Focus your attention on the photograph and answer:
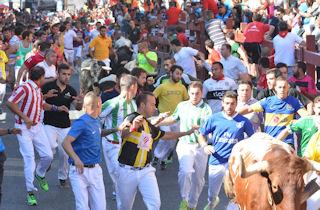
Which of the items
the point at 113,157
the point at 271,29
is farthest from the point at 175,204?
the point at 271,29

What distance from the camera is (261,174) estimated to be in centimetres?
955

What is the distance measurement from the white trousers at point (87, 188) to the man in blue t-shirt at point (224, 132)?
4.88 ft

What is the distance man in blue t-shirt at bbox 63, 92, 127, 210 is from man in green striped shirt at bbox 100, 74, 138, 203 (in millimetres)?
1428

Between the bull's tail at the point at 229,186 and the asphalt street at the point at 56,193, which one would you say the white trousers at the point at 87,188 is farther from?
the asphalt street at the point at 56,193

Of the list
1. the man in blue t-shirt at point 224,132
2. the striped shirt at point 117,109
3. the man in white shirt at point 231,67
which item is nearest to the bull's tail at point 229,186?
the man in blue t-shirt at point 224,132

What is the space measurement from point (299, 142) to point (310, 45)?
6.33 m

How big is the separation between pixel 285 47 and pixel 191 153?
7.04 meters

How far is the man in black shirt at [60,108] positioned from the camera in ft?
47.8

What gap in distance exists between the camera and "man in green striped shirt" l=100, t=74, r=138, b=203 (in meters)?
13.2

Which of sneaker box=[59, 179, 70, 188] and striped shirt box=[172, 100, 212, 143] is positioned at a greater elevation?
striped shirt box=[172, 100, 212, 143]

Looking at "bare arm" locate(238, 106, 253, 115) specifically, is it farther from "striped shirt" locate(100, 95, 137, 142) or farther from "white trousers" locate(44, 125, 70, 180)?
"white trousers" locate(44, 125, 70, 180)

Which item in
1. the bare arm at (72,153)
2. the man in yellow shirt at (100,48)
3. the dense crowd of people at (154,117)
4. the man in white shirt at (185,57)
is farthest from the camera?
the man in yellow shirt at (100,48)

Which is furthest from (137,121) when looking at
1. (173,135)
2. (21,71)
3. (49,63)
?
(21,71)

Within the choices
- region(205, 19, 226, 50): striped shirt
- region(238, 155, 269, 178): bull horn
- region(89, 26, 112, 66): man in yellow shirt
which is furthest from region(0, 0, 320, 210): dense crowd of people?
region(89, 26, 112, 66): man in yellow shirt
